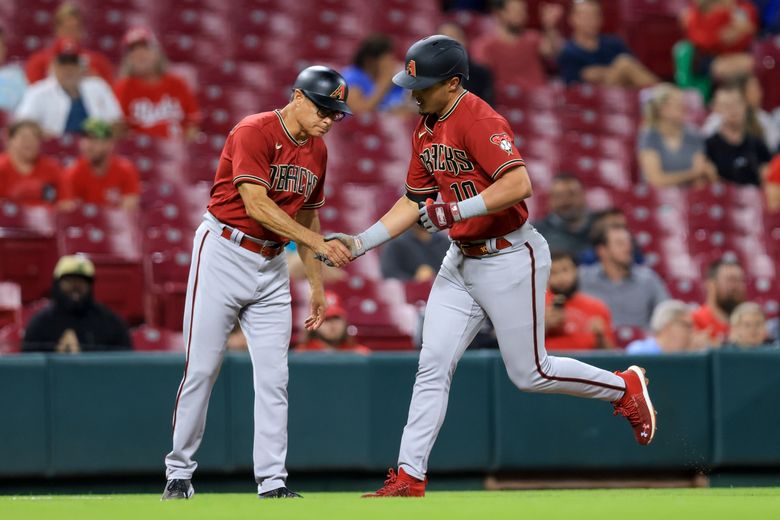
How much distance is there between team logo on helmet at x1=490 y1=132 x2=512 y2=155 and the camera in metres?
4.84

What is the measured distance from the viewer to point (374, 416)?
716 centimetres

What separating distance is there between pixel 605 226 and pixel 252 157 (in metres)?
4.20

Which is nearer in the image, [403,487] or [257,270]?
[403,487]

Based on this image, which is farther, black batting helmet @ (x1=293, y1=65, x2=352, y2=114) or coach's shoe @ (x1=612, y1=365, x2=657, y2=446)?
coach's shoe @ (x1=612, y1=365, x2=657, y2=446)

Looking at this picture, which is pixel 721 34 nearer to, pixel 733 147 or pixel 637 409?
pixel 733 147

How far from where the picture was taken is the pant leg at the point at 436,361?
4.99m

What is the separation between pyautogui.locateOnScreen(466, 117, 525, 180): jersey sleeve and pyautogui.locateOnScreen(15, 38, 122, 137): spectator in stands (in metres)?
5.37

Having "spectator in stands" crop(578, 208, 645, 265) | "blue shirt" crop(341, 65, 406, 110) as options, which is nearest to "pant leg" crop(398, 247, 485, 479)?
"spectator in stands" crop(578, 208, 645, 265)

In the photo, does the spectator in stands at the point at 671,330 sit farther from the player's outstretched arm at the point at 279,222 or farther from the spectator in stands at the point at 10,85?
the spectator in stands at the point at 10,85

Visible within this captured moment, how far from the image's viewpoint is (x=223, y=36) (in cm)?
1115

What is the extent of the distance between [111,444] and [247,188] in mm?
2521

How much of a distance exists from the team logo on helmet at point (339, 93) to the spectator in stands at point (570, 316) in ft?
8.97

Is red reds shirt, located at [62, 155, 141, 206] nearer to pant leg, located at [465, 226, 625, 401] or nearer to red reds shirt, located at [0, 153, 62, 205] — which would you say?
red reds shirt, located at [0, 153, 62, 205]

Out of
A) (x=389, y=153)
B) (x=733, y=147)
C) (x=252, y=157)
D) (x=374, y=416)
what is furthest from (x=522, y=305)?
(x=733, y=147)
